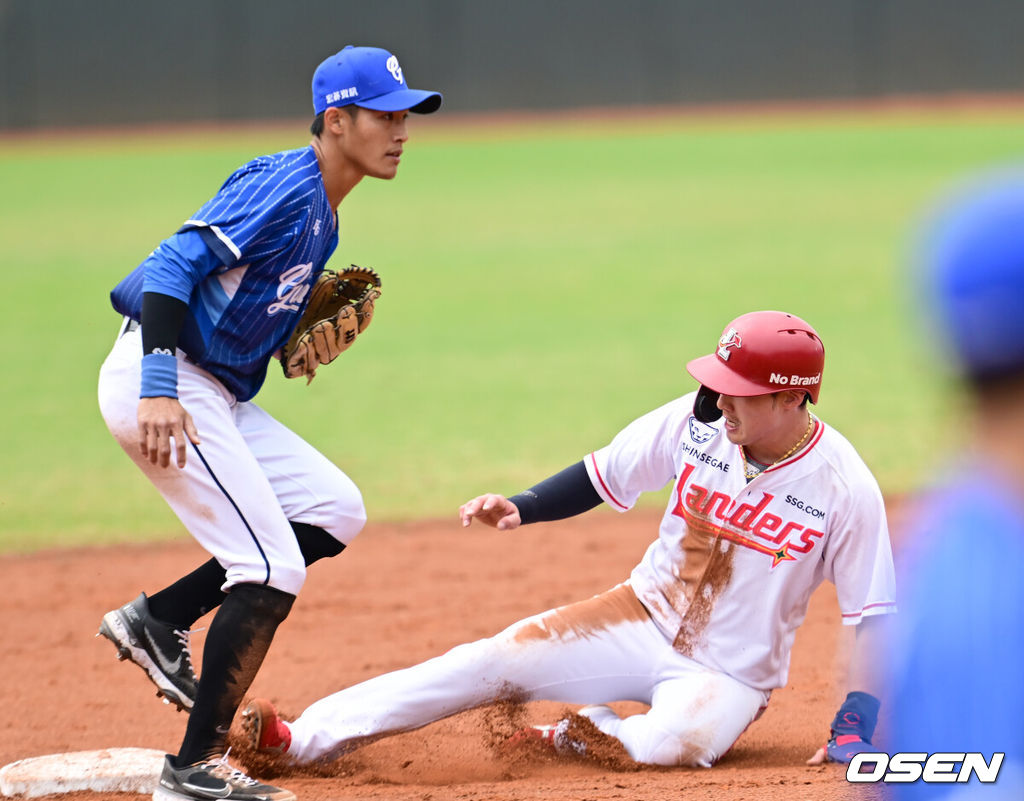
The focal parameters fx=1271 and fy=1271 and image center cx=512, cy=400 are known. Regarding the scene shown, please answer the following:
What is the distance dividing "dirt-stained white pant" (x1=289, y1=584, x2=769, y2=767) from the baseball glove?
0.97 m

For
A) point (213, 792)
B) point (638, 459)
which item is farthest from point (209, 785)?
point (638, 459)

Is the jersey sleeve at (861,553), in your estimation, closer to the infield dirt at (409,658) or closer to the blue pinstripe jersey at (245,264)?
the infield dirt at (409,658)

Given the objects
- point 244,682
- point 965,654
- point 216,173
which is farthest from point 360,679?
point 216,173

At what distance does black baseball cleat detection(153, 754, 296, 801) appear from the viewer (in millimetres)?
3207

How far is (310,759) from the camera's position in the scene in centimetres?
371

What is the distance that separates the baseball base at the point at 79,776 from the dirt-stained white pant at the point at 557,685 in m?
0.42

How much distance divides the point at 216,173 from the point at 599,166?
292 inches

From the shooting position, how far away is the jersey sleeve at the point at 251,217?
329 cm

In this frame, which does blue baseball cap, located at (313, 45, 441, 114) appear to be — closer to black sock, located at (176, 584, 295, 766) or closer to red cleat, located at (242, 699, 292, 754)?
black sock, located at (176, 584, 295, 766)

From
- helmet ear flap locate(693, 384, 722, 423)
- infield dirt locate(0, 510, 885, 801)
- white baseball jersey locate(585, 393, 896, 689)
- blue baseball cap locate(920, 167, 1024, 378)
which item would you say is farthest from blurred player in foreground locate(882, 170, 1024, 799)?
helmet ear flap locate(693, 384, 722, 423)

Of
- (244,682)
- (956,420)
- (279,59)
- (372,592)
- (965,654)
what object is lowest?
(372,592)

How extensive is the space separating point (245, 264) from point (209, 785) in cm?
135

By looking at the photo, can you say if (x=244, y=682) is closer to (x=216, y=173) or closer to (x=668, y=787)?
(x=668, y=787)

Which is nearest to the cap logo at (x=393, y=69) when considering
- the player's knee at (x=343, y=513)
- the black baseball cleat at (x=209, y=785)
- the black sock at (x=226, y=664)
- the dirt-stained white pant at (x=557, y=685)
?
the player's knee at (x=343, y=513)
